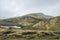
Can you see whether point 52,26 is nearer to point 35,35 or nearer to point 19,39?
point 35,35

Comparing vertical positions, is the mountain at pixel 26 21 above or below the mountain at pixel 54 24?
above

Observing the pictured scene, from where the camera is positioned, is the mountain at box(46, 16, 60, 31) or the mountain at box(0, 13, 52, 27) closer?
the mountain at box(46, 16, 60, 31)

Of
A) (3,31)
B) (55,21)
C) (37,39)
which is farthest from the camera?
(55,21)

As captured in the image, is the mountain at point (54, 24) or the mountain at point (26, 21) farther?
the mountain at point (26, 21)

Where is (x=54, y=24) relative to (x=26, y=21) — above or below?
below

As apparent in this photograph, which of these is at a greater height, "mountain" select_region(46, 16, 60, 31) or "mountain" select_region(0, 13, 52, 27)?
"mountain" select_region(0, 13, 52, 27)

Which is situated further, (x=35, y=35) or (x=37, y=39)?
(x=35, y=35)

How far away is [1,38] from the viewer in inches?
2485

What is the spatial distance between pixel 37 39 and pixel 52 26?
17.7 metres

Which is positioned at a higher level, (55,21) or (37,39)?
(55,21)

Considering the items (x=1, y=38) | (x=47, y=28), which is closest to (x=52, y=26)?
(x=47, y=28)

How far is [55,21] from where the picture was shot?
81188 mm

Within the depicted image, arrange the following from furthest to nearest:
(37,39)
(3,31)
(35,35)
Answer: (3,31)
(35,35)
(37,39)

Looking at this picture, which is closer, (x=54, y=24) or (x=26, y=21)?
(x=54, y=24)
